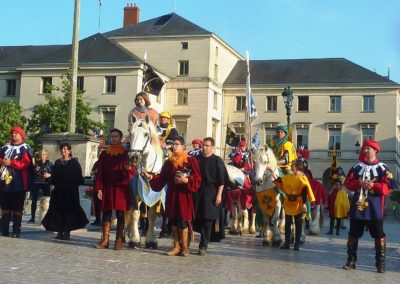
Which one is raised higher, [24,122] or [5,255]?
[24,122]

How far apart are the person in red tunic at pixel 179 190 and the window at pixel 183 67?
56330mm

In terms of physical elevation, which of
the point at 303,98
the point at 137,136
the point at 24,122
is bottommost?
the point at 137,136

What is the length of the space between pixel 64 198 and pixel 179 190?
2.71m

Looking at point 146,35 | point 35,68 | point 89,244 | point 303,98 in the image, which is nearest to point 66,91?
point 35,68

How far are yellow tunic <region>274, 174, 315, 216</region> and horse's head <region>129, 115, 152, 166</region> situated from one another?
10.4 ft

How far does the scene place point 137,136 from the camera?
1061cm

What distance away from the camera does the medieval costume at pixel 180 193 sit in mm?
10508

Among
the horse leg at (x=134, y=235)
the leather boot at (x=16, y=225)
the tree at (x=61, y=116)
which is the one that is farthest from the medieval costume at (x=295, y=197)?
the tree at (x=61, y=116)

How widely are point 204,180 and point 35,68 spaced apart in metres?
56.1

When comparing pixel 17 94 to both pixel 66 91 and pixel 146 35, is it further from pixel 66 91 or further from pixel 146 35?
pixel 66 91

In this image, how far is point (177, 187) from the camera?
418 inches

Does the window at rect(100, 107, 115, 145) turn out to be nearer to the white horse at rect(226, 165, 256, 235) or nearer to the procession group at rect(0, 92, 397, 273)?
the white horse at rect(226, 165, 256, 235)

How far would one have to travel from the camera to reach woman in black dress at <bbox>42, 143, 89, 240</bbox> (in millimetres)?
12055

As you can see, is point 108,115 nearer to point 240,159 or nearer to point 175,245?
point 240,159
